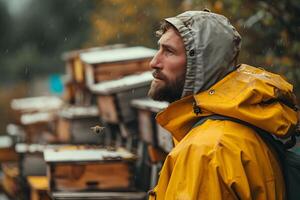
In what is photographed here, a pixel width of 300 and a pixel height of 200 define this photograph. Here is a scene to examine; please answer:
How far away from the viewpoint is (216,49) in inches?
134

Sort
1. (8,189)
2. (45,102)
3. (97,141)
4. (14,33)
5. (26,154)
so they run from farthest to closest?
(14,33), (45,102), (8,189), (97,141), (26,154)

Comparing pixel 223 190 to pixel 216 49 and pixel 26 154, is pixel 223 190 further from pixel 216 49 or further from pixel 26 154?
pixel 26 154

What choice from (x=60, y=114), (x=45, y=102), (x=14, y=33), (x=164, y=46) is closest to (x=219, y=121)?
(x=164, y=46)

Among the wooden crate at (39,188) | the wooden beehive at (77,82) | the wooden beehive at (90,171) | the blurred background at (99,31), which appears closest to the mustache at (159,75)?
the wooden beehive at (90,171)

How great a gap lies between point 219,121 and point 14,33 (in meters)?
41.7

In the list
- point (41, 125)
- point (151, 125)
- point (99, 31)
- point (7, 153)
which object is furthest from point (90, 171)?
point (99, 31)

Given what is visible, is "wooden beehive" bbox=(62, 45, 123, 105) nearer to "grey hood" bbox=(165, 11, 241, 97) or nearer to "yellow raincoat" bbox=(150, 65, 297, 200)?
"grey hood" bbox=(165, 11, 241, 97)

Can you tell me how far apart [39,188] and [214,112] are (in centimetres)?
425

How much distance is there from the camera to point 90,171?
6.40 m

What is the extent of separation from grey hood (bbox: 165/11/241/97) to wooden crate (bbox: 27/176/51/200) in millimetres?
3986

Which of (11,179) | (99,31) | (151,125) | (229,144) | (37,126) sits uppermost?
(229,144)

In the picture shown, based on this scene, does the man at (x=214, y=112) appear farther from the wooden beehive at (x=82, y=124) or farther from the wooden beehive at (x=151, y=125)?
the wooden beehive at (x=82, y=124)

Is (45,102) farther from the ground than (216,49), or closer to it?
closer to it

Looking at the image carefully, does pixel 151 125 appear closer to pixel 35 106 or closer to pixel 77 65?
pixel 77 65
